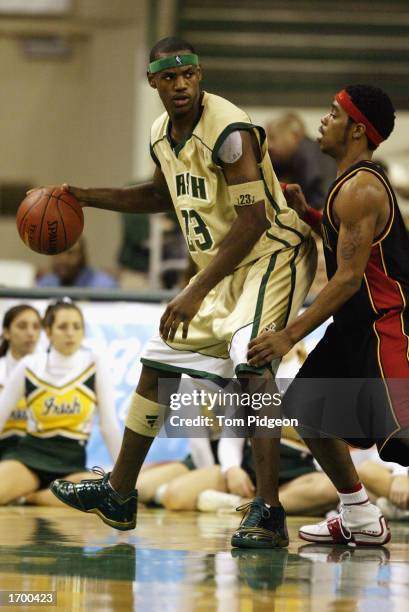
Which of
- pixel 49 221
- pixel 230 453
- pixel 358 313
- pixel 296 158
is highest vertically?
pixel 296 158

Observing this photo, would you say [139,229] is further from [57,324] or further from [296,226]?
[296,226]

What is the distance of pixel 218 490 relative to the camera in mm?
7043

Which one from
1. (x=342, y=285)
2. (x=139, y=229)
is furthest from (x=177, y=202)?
(x=139, y=229)

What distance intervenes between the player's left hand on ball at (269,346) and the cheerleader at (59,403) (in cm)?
246

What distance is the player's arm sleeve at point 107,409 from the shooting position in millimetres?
7074

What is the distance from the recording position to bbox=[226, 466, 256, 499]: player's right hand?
6.91 meters

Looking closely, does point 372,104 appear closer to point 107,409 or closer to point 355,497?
point 355,497

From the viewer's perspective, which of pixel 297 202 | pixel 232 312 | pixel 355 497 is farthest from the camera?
pixel 297 202

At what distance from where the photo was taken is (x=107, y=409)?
7.19 meters

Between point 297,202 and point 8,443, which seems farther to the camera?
point 8,443

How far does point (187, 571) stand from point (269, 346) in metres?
0.95

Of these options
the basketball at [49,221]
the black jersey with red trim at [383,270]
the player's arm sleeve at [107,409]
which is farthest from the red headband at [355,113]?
the player's arm sleeve at [107,409]

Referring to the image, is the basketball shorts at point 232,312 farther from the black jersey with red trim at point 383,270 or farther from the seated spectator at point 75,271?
the seated spectator at point 75,271

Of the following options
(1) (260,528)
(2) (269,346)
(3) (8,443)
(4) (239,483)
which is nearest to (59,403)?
(3) (8,443)
